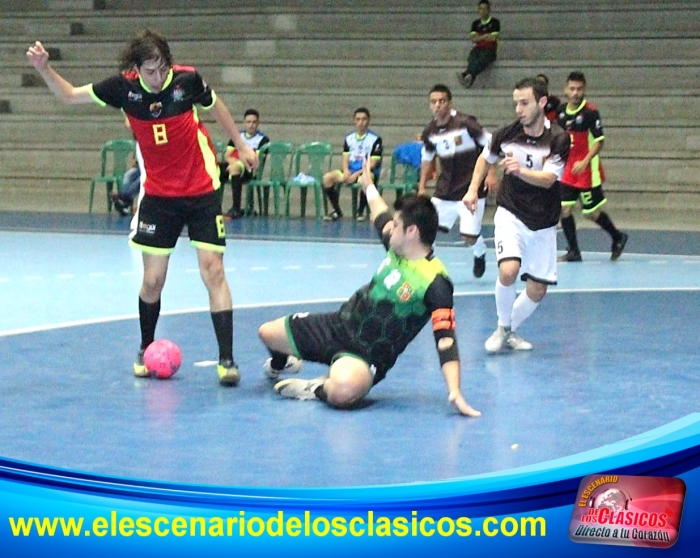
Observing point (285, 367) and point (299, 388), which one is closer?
point (299, 388)

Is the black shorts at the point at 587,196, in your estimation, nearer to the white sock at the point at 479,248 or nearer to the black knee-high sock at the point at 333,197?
the white sock at the point at 479,248

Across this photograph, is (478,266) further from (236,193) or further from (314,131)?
(314,131)

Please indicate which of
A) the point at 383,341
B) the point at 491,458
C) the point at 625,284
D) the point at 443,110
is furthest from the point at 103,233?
the point at 491,458

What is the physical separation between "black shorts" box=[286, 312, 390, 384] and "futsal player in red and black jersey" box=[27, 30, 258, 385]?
1.33ft

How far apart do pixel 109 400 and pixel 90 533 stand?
3259mm

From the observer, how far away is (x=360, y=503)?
320 centimetres

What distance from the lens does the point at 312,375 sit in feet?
23.4

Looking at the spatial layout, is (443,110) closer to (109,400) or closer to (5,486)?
(109,400)

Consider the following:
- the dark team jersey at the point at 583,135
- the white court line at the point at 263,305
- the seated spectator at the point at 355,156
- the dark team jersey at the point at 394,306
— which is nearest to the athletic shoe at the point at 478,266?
the white court line at the point at 263,305

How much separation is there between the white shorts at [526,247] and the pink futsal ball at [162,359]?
2.38 metres

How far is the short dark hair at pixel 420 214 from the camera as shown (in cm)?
623

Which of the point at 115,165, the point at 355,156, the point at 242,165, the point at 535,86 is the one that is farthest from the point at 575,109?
the point at 115,165

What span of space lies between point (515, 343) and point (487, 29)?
13642 millimetres

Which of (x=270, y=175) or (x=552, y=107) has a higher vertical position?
(x=552, y=107)
